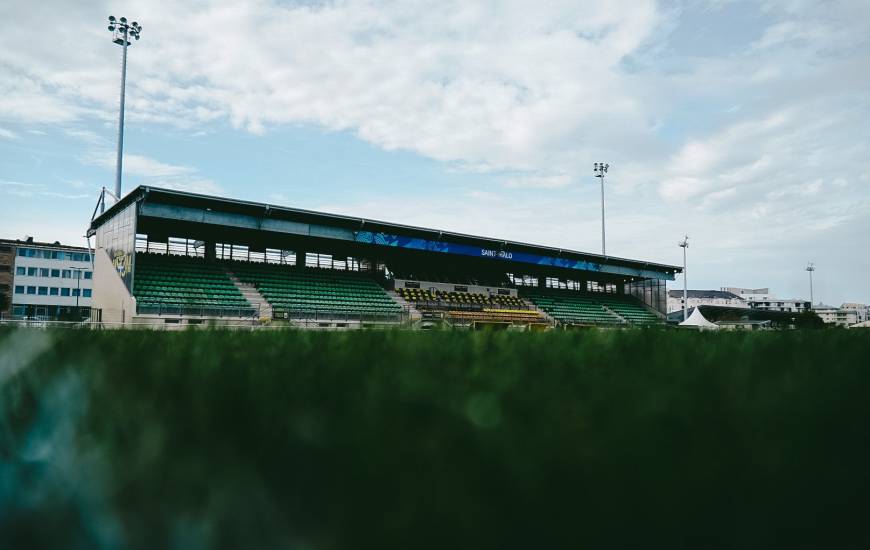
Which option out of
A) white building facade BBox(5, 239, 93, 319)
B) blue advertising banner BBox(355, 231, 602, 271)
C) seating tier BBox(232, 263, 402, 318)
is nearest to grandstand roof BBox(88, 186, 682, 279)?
blue advertising banner BBox(355, 231, 602, 271)

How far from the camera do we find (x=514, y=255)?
37.2m

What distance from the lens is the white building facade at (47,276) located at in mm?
65125

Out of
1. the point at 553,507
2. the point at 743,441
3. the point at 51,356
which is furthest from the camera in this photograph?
the point at 51,356

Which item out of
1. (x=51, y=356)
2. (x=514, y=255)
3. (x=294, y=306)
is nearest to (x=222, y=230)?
(x=294, y=306)

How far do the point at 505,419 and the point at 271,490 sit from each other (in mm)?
294

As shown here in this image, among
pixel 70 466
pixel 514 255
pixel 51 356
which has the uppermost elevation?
pixel 514 255

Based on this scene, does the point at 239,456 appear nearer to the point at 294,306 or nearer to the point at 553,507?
the point at 553,507

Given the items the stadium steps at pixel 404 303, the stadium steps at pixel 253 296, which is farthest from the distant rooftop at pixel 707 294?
the stadium steps at pixel 253 296

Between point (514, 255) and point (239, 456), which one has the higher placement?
point (514, 255)

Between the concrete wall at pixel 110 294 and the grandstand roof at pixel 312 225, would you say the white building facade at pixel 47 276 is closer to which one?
the concrete wall at pixel 110 294

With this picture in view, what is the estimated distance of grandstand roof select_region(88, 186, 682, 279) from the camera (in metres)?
25.0

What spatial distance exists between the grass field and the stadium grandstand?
1890cm

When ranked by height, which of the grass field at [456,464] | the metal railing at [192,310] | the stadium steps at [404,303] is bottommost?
the grass field at [456,464]

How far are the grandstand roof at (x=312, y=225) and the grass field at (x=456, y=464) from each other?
85.3 ft
